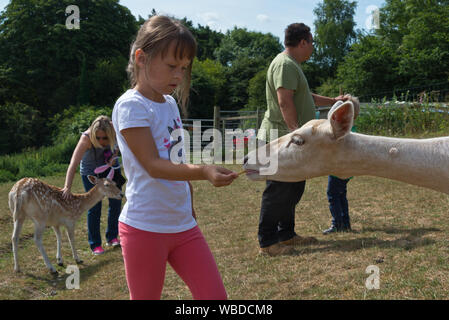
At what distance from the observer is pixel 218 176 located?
168 centimetres

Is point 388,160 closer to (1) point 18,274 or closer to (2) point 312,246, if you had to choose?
(2) point 312,246

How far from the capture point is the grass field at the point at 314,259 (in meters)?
3.52

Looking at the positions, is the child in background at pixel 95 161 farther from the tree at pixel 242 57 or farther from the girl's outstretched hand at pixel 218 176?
the tree at pixel 242 57

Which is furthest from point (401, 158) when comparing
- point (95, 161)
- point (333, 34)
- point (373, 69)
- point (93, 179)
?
point (333, 34)

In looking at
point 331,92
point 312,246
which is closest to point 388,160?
point 312,246

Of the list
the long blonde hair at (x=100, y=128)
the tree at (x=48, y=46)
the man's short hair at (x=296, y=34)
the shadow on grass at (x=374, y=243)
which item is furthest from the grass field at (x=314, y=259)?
the tree at (x=48, y=46)

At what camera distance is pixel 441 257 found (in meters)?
3.83

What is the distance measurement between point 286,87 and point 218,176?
277 cm

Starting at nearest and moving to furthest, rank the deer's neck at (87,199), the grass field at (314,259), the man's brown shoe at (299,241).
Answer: the grass field at (314,259)
the man's brown shoe at (299,241)
the deer's neck at (87,199)

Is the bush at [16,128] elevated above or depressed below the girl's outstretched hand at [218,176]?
below

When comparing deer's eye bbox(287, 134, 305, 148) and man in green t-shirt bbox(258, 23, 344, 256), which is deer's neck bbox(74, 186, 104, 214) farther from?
deer's eye bbox(287, 134, 305, 148)

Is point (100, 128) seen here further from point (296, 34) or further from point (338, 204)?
point (338, 204)

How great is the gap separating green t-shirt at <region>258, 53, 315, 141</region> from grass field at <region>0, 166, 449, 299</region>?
143cm

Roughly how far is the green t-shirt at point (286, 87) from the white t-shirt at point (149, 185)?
251 cm
